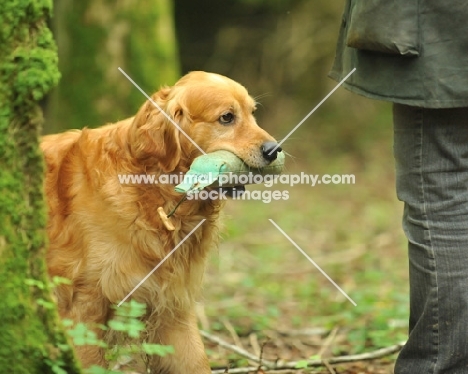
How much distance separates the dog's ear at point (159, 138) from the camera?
151 inches

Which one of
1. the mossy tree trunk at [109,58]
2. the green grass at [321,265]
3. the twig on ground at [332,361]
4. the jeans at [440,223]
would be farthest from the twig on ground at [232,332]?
the mossy tree trunk at [109,58]

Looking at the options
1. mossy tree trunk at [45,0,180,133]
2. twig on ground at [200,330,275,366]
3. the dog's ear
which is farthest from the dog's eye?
mossy tree trunk at [45,0,180,133]

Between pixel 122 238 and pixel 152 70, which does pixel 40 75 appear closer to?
pixel 122 238

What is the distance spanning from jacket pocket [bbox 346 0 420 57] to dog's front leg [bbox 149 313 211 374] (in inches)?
67.0

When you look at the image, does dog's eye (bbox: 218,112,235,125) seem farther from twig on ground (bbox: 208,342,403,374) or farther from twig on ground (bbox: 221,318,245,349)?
twig on ground (bbox: 221,318,245,349)

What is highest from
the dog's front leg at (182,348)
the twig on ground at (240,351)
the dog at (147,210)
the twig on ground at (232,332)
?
the dog at (147,210)

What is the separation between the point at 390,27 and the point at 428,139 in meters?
0.48

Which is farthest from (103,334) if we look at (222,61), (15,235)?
(222,61)

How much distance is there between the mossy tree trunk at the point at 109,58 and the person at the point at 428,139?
355 centimetres

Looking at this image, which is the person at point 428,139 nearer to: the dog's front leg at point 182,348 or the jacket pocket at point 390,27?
the jacket pocket at point 390,27

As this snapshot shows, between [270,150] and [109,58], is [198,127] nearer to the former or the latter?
[270,150]

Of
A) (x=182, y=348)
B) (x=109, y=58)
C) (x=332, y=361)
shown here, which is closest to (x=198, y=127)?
(x=182, y=348)

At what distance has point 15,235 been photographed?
2.84m

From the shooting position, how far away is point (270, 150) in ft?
12.4
